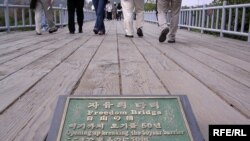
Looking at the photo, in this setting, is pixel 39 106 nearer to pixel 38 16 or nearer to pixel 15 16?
pixel 38 16

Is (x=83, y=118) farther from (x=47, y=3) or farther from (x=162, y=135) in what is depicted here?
(x=47, y=3)

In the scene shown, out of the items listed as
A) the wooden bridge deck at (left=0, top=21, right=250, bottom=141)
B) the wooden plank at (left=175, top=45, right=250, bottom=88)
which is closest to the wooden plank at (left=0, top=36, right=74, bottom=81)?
the wooden bridge deck at (left=0, top=21, right=250, bottom=141)

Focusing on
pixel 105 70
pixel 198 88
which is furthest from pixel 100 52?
pixel 198 88

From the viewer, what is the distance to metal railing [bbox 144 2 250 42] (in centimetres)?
1007

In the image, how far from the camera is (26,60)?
15.9 feet

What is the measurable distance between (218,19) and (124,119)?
9.84 meters

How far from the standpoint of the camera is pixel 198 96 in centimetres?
297

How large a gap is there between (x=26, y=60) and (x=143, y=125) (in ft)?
10.1

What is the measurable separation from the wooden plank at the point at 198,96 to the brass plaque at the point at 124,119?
0.65 ft

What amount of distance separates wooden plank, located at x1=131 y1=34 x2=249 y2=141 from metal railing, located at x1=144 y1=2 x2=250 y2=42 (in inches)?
204

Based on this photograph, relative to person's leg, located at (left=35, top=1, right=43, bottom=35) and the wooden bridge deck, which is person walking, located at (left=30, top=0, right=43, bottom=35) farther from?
the wooden bridge deck

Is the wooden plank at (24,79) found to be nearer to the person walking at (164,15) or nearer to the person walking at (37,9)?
the person walking at (164,15)

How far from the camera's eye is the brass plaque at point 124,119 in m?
2.02

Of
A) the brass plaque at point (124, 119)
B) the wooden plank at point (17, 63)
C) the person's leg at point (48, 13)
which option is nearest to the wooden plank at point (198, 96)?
the brass plaque at point (124, 119)
